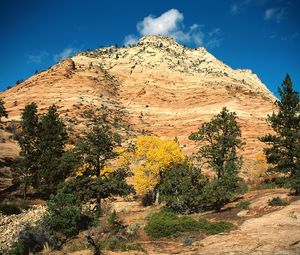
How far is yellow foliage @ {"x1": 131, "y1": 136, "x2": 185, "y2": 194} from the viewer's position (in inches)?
1630

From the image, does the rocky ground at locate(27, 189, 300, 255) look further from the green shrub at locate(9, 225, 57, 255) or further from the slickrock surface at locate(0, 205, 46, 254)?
the slickrock surface at locate(0, 205, 46, 254)

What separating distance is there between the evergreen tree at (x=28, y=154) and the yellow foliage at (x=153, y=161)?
41.9 feet

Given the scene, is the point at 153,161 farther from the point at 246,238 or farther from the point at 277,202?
the point at 246,238

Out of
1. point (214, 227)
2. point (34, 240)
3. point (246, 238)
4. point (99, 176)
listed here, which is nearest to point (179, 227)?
point (214, 227)

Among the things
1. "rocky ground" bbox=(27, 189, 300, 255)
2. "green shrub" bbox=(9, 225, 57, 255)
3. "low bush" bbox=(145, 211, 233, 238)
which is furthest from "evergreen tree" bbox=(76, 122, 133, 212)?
"low bush" bbox=(145, 211, 233, 238)

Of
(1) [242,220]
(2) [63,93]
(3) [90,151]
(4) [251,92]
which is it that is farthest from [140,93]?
(1) [242,220]

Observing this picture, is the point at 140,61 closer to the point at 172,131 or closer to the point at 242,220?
the point at 172,131

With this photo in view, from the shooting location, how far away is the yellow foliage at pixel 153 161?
136 ft

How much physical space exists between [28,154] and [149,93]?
217ft

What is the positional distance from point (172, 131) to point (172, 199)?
49.6 meters

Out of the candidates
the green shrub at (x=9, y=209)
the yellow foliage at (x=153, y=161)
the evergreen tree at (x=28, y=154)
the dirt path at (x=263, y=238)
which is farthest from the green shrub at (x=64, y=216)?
the evergreen tree at (x=28, y=154)

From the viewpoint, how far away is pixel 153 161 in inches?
1662

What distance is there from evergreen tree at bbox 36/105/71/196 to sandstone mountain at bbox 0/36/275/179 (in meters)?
26.0

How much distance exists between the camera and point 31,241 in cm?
2498
